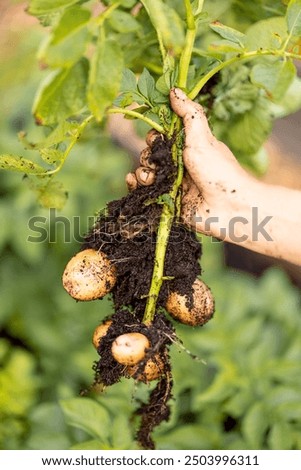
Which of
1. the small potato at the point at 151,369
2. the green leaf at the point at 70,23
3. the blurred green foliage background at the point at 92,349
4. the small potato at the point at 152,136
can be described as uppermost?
the green leaf at the point at 70,23

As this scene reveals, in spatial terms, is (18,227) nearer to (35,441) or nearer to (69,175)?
(69,175)

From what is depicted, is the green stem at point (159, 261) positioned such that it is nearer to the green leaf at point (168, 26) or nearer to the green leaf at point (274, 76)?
the green leaf at point (274, 76)

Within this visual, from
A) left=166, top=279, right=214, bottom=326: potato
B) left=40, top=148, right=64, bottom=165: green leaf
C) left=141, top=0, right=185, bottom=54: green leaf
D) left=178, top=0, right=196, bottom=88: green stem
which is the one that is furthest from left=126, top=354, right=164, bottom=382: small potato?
left=141, top=0, right=185, bottom=54: green leaf

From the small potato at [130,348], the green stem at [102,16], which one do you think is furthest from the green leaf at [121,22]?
the small potato at [130,348]

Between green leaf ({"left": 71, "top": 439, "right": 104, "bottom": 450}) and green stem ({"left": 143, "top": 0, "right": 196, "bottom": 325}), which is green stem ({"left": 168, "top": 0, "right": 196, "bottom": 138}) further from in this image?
green leaf ({"left": 71, "top": 439, "right": 104, "bottom": 450})

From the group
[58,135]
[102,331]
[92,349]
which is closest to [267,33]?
[58,135]
